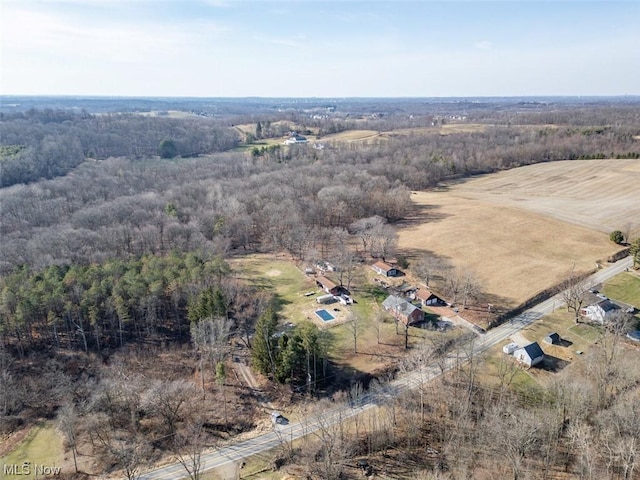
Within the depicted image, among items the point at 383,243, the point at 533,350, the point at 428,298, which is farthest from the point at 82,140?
the point at 533,350

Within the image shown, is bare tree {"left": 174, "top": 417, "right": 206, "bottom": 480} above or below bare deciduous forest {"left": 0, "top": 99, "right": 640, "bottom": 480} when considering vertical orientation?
below

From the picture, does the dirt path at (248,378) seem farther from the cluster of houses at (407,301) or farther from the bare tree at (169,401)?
the cluster of houses at (407,301)

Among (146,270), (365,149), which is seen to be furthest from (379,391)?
(365,149)

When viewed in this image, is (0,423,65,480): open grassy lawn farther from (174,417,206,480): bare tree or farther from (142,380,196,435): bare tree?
(174,417,206,480): bare tree

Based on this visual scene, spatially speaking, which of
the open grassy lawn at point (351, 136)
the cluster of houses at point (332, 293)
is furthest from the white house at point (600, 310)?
the open grassy lawn at point (351, 136)

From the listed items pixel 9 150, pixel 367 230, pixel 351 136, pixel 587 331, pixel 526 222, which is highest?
pixel 351 136

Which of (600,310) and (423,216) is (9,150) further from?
(600,310)

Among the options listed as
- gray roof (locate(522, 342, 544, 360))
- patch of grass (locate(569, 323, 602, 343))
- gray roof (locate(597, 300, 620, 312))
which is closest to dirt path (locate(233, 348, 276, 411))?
gray roof (locate(522, 342, 544, 360))
